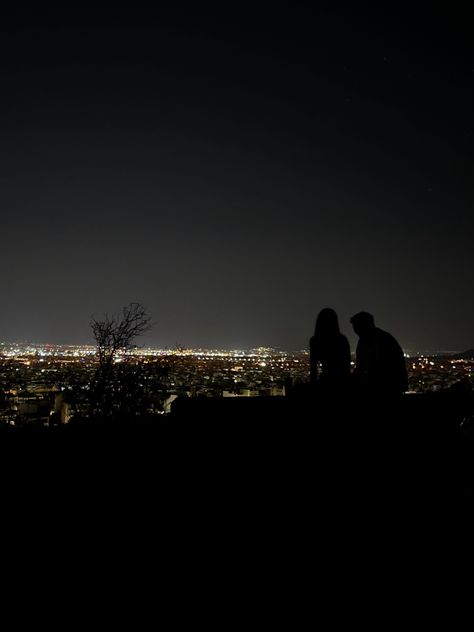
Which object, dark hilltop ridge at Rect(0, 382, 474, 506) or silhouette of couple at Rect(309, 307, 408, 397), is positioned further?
silhouette of couple at Rect(309, 307, 408, 397)

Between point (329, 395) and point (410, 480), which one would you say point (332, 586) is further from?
point (329, 395)

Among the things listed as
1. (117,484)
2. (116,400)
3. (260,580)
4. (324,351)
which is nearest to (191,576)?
(260,580)

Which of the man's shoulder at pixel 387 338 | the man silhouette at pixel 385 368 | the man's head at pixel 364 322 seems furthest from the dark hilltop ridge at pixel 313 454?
the man's head at pixel 364 322

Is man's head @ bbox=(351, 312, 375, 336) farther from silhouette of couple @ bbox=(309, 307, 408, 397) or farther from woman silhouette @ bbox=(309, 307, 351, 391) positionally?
woman silhouette @ bbox=(309, 307, 351, 391)

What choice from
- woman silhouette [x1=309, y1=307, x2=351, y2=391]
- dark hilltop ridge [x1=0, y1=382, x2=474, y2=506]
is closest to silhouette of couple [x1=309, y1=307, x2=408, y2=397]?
woman silhouette [x1=309, y1=307, x2=351, y2=391]

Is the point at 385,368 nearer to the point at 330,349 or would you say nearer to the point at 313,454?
the point at 330,349

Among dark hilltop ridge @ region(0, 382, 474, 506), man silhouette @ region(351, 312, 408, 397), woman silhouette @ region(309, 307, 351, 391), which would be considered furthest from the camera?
woman silhouette @ region(309, 307, 351, 391)

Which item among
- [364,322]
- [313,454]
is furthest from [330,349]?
[313,454]
